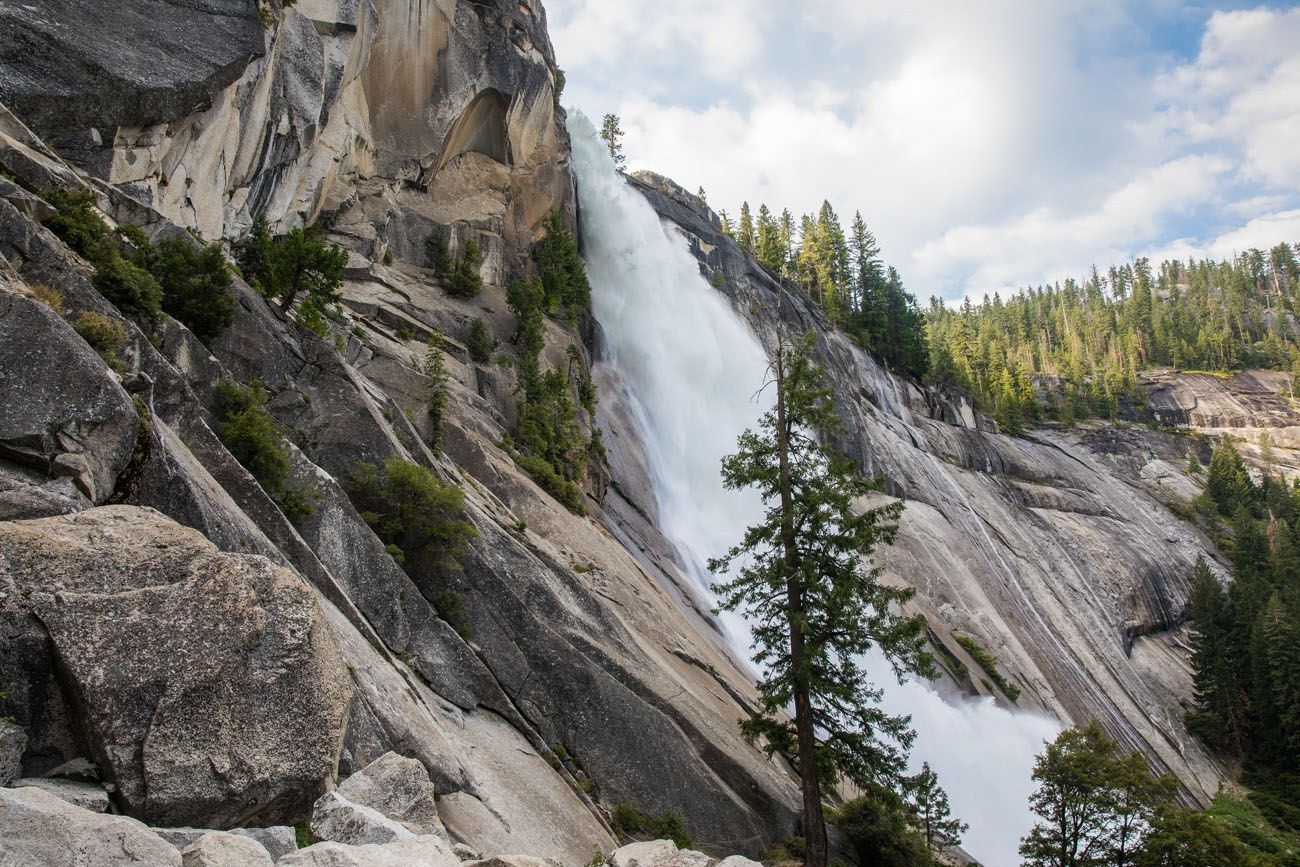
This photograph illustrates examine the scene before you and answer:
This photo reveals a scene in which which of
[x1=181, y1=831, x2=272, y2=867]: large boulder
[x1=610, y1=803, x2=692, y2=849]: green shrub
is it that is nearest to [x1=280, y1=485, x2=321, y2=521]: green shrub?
[x1=610, y1=803, x2=692, y2=849]: green shrub

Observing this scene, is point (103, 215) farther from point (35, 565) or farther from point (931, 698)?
point (931, 698)

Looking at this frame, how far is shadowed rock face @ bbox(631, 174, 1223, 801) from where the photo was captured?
42.3 meters

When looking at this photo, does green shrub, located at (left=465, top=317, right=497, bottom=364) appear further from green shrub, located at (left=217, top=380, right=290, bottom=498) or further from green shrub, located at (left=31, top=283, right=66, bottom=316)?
green shrub, located at (left=31, top=283, right=66, bottom=316)

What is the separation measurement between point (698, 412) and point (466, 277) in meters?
16.2

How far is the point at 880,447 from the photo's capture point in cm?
5394

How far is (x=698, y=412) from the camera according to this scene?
4731 centimetres

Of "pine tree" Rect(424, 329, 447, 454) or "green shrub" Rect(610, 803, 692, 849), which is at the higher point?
"pine tree" Rect(424, 329, 447, 454)

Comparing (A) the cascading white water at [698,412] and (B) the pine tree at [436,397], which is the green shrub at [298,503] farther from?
(A) the cascading white water at [698,412]

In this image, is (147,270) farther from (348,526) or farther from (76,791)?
(76,791)

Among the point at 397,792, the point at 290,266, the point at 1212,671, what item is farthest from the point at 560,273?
the point at 1212,671

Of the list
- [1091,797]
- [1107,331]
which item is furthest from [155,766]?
[1107,331]

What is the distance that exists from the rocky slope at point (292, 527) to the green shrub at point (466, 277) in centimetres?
113

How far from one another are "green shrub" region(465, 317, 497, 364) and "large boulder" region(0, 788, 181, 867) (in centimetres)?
2926

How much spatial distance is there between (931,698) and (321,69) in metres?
35.2
